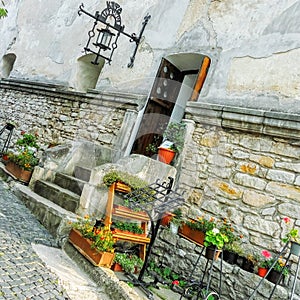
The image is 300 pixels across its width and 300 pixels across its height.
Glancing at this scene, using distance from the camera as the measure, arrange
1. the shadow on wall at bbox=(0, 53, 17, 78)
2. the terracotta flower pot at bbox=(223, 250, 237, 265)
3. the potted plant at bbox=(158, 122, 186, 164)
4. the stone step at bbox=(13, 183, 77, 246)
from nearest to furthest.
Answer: the terracotta flower pot at bbox=(223, 250, 237, 265) → the stone step at bbox=(13, 183, 77, 246) → the potted plant at bbox=(158, 122, 186, 164) → the shadow on wall at bbox=(0, 53, 17, 78)

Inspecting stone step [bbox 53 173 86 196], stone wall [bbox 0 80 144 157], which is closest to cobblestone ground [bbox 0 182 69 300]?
stone step [bbox 53 173 86 196]

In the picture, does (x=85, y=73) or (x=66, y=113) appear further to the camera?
(x=85, y=73)

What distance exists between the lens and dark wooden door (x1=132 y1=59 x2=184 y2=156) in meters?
5.64

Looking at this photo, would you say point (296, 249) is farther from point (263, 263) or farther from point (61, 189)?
point (61, 189)

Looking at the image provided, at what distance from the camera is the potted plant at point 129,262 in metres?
3.23

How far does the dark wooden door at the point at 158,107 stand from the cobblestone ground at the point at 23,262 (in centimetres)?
244

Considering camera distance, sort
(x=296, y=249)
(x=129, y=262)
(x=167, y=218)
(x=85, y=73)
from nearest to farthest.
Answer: (x=296, y=249)
(x=129, y=262)
(x=167, y=218)
(x=85, y=73)

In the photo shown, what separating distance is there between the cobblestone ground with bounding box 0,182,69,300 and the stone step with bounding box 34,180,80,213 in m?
0.43

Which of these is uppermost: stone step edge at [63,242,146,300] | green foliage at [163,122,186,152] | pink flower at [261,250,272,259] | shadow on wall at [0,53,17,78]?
shadow on wall at [0,53,17,78]

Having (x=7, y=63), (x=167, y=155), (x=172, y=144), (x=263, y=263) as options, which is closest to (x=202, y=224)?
(x=263, y=263)

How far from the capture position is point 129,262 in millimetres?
3322

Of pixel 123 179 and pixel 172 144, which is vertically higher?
pixel 172 144

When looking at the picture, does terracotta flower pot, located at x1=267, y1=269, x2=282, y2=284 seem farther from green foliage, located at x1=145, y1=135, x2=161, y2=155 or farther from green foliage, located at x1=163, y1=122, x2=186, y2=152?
green foliage, located at x1=145, y1=135, x2=161, y2=155

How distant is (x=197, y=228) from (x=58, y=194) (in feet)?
6.87
